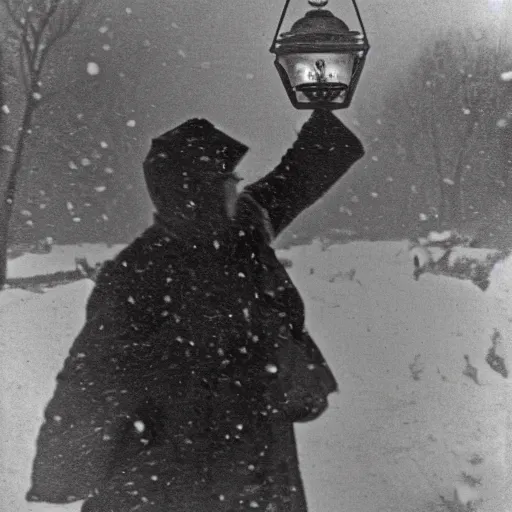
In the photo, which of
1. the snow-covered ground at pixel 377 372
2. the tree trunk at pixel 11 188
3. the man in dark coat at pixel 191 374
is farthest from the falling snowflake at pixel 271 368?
the tree trunk at pixel 11 188

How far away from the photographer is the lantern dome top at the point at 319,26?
126cm

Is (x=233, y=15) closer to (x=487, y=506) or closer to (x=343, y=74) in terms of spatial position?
(x=343, y=74)

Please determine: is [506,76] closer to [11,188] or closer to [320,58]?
[320,58]

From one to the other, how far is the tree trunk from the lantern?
0.50 meters

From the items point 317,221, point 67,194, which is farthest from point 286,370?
point 67,194

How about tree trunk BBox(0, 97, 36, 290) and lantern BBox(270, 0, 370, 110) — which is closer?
lantern BBox(270, 0, 370, 110)

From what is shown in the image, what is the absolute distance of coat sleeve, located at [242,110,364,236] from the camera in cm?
143

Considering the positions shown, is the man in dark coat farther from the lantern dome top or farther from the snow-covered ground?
the lantern dome top

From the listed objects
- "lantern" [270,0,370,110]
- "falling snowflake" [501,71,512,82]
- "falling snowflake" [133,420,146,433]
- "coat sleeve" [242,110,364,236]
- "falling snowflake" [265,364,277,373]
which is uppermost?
"lantern" [270,0,370,110]

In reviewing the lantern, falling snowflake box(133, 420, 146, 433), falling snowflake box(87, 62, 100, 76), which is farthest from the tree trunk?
the lantern

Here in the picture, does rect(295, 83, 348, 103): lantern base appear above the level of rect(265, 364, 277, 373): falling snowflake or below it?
above

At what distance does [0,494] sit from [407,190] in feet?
3.34

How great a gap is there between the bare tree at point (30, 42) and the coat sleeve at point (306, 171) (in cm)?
46

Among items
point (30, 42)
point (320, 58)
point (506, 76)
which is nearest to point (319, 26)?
point (320, 58)
